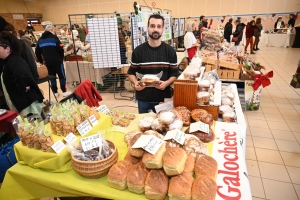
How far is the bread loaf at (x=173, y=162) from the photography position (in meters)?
1.04

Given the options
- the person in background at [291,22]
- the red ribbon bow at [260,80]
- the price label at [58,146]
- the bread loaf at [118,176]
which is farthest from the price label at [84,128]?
the person in background at [291,22]

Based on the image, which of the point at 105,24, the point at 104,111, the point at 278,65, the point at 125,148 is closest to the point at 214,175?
the point at 125,148

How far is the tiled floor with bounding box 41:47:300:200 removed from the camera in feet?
7.19

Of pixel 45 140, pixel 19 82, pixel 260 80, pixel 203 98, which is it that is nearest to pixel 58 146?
pixel 45 140

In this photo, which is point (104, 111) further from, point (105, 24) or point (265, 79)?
point (265, 79)

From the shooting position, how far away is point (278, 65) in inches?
296

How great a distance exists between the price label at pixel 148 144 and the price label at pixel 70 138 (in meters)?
0.47

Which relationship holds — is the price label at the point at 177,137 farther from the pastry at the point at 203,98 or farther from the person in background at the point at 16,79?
the person in background at the point at 16,79

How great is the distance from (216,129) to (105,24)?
3142 mm

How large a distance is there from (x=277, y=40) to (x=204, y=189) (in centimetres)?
1382

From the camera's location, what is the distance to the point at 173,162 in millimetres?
1038

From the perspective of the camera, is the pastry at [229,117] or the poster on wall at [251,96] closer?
the pastry at [229,117]

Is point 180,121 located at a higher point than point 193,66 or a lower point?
lower

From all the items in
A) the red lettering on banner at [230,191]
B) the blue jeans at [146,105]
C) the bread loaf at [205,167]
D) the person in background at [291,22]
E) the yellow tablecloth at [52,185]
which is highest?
the person in background at [291,22]
